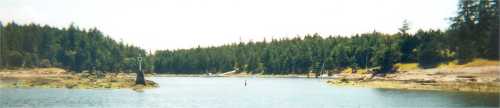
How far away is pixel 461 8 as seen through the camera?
141 metres

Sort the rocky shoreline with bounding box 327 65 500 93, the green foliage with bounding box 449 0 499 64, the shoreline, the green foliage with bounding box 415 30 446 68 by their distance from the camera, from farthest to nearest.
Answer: the green foliage with bounding box 415 30 446 68
the green foliage with bounding box 449 0 499 64
the shoreline
the rocky shoreline with bounding box 327 65 500 93

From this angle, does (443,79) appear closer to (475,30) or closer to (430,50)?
(430,50)

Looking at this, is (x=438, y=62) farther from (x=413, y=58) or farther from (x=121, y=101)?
(x=121, y=101)

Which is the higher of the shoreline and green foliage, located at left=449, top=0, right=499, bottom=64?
green foliage, located at left=449, top=0, right=499, bottom=64

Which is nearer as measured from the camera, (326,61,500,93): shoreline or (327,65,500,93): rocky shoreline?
(327,65,500,93): rocky shoreline

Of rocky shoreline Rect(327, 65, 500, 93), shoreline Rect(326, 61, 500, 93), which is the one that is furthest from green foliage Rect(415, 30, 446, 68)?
rocky shoreline Rect(327, 65, 500, 93)

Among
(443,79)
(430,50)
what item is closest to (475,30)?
(430,50)

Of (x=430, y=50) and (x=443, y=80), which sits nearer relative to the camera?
(x=443, y=80)

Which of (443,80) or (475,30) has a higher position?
(475,30)

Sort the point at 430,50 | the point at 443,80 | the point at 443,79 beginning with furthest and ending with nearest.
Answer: the point at 430,50 → the point at 443,79 → the point at 443,80

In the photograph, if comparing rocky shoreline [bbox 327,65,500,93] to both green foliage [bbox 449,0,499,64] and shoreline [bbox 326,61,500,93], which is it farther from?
green foliage [bbox 449,0,499,64]

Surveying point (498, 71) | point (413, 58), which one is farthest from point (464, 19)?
point (498, 71)

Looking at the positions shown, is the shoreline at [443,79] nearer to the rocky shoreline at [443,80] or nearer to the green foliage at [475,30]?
the rocky shoreline at [443,80]

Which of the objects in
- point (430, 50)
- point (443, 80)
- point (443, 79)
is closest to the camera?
point (443, 80)
